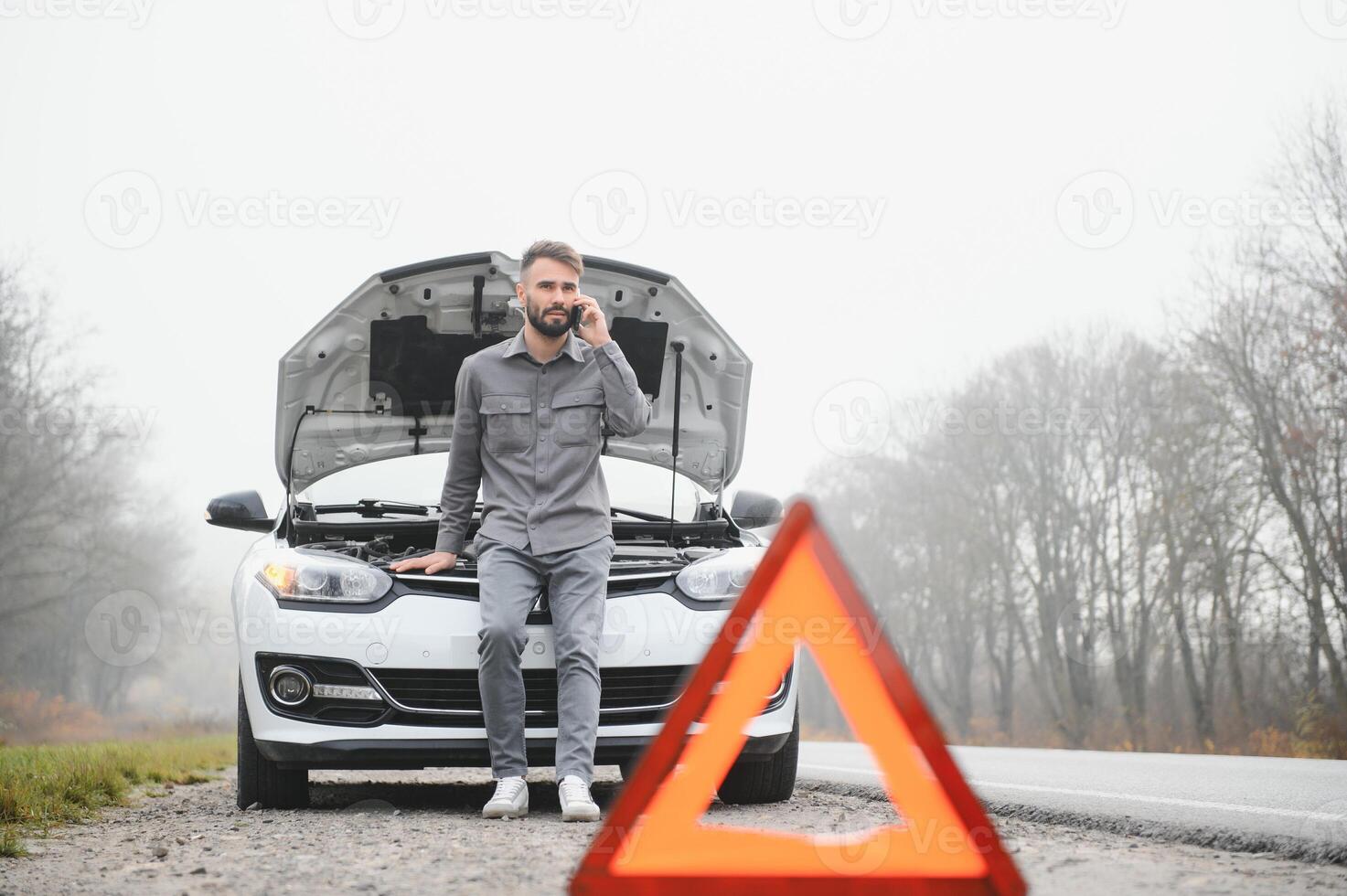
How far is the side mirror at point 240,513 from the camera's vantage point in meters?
5.45

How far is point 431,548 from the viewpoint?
5.77 metres

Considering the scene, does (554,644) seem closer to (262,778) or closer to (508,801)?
(508,801)

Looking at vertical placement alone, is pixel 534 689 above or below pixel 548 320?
below

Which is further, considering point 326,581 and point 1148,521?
point 1148,521

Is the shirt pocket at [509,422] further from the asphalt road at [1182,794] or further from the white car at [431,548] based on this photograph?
the asphalt road at [1182,794]

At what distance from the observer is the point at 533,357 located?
4.87 metres

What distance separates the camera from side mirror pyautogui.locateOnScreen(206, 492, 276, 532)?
5.45m

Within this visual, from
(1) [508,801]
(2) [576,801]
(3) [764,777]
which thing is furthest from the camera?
(3) [764,777]

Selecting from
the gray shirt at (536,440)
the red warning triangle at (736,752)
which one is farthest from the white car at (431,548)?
the red warning triangle at (736,752)

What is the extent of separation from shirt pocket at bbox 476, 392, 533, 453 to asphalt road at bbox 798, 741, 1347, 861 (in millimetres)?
2025

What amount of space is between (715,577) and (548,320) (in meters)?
1.27

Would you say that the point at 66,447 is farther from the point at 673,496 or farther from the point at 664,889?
the point at 664,889

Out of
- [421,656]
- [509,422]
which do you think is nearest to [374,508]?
[509,422]

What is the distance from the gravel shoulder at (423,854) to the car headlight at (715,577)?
872 mm
